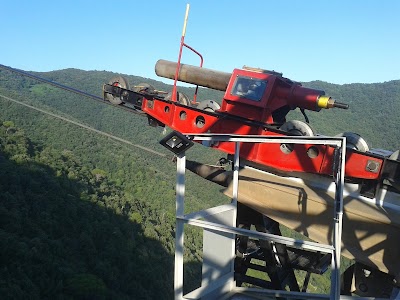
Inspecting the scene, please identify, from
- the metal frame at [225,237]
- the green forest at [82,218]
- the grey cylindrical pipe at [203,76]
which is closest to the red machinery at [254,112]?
the grey cylindrical pipe at [203,76]

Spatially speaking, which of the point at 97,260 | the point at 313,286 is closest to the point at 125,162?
the point at 97,260

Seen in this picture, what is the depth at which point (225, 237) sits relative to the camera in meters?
4.42

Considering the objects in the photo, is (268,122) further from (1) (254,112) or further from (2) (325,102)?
(2) (325,102)

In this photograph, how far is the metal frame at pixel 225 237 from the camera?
10.5ft

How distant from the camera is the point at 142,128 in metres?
99.5

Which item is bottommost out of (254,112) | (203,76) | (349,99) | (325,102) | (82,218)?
(82,218)

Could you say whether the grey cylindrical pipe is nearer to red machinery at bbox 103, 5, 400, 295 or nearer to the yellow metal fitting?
red machinery at bbox 103, 5, 400, 295

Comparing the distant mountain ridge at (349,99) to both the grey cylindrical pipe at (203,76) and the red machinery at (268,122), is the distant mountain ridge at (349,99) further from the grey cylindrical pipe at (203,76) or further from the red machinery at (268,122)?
the grey cylindrical pipe at (203,76)

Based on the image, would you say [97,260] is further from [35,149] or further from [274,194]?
[274,194]

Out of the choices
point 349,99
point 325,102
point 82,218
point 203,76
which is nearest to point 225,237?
point 325,102

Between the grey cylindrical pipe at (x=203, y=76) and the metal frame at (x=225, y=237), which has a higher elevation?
the grey cylindrical pipe at (x=203, y=76)

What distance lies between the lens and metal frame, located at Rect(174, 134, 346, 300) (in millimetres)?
3195

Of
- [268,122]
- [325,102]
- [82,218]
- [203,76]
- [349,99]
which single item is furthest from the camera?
[349,99]

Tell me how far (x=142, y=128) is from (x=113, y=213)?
5529 centimetres
